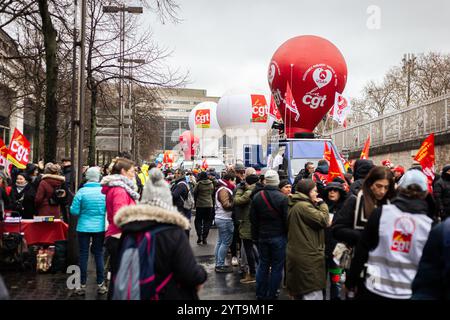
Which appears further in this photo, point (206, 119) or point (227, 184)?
point (206, 119)

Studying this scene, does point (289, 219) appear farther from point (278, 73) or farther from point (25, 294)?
point (278, 73)

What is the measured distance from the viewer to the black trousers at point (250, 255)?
804 centimetres

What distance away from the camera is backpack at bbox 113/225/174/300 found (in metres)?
3.31

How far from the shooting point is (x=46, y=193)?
882 centimetres

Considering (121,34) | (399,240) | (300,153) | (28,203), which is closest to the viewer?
(399,240)

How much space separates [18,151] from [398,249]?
10614mm

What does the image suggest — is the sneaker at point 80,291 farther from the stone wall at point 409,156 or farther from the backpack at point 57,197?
the stone wall at point 409,156

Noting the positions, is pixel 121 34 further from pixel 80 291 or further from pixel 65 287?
pixel 80 291

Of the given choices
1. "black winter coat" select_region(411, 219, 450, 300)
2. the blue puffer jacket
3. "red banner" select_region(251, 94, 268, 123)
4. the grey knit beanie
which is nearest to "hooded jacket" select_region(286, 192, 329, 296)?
the grey knit beanie

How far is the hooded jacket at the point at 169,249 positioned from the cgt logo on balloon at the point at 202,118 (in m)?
43.8

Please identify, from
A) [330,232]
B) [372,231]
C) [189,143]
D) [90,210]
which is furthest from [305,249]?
[189,143]

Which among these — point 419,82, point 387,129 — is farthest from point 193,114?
point 387,129

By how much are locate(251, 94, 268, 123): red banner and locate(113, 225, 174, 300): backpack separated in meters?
33.2
